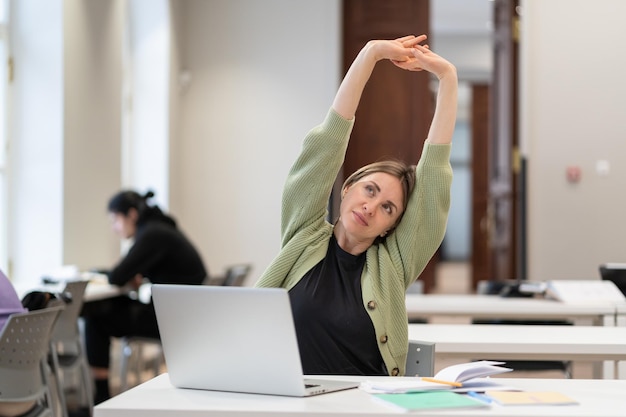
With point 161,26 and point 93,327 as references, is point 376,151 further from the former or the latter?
point 93,327

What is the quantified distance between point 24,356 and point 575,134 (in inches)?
203

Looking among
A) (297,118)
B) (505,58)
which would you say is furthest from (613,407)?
(297,118)

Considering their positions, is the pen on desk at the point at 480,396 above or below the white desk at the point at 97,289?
above

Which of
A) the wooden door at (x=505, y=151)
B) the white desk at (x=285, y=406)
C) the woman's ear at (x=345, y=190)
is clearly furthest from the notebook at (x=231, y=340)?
the wooden door at (x=505, y=151)

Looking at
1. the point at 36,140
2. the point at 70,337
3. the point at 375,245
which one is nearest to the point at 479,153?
the point at 36,140

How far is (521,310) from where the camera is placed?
395 cm

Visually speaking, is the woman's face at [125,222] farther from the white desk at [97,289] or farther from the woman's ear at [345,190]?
the woman's ear at [345,190]

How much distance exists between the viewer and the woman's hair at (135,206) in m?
5.97

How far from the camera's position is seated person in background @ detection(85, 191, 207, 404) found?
5742mm

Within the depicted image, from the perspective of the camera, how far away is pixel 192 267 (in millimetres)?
6113

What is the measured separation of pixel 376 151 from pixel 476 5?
14.9 feet

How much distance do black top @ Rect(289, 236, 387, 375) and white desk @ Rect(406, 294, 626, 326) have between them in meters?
1.64

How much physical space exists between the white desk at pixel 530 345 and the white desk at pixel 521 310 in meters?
0.87

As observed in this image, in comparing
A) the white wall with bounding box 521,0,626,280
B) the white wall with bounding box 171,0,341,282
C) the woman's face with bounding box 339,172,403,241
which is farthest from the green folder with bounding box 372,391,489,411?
the white wall with bounding box 171,0,341,282
